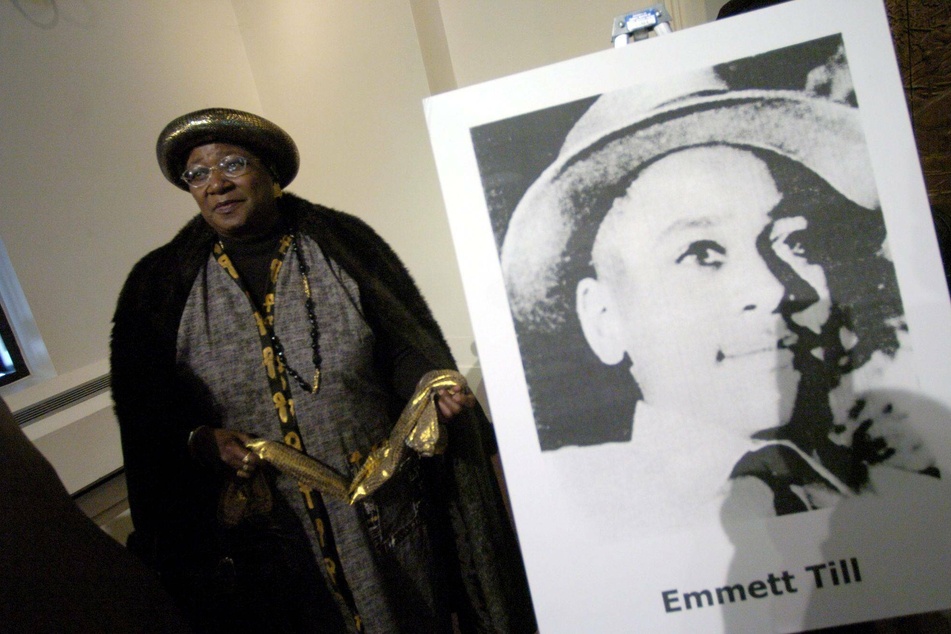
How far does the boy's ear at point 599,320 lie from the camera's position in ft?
1.67

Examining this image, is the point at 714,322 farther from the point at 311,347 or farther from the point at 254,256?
the point at 254,256

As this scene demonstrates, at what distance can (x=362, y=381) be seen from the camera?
3.04ft

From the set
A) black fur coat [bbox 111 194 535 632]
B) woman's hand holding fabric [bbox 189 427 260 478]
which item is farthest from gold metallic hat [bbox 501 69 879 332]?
woman's hand holding fabric [bbox 189 427 260 478]

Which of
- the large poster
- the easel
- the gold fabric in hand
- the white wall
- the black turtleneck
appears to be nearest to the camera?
the large poster

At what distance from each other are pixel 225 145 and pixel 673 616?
919 mm

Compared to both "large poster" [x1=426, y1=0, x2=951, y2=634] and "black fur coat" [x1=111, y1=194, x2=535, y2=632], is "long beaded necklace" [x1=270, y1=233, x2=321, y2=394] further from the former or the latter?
"large poster" [x1=426, y1=0, x2=951, y2=634]

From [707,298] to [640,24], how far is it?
0.32 metres

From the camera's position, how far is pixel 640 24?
0.59m

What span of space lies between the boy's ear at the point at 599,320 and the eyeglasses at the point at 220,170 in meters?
0.66

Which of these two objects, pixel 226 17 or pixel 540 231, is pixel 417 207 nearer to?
pixel 226 17

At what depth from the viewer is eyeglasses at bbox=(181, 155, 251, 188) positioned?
2.90ft

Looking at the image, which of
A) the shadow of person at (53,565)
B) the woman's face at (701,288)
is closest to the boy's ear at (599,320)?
the woman's face at (701,288)

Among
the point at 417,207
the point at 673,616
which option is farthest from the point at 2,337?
the point at 673,616

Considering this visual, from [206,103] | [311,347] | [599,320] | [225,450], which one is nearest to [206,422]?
[225,450]
